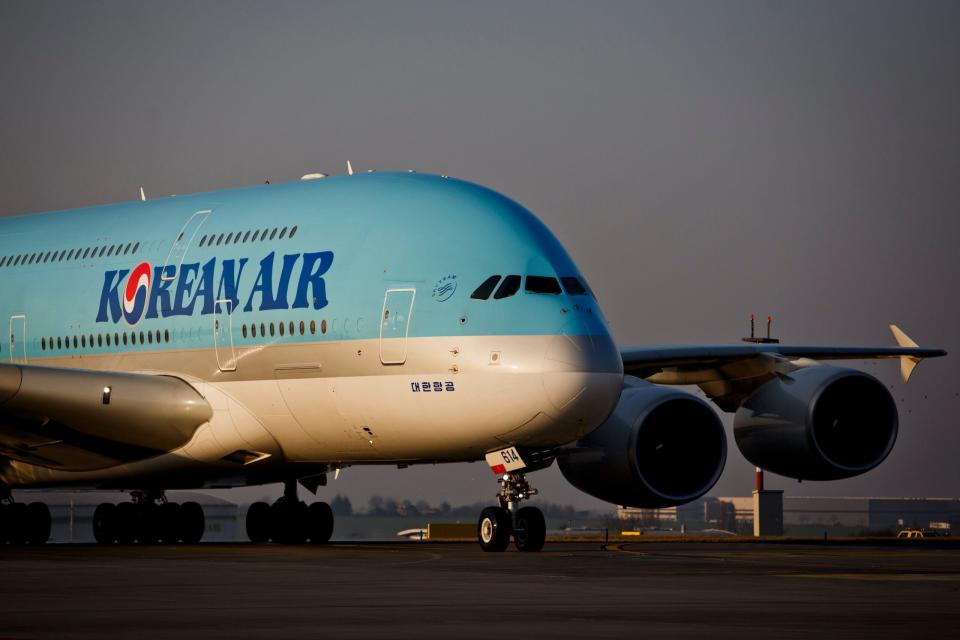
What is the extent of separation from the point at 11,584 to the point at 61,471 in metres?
12.2

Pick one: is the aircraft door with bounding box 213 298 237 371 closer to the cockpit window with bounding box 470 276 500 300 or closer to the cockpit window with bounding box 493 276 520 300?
the cockpit window with bounding box 470 276 500 300

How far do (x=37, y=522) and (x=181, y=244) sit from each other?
5.55m

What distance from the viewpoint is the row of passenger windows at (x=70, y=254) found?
2616 centimetres

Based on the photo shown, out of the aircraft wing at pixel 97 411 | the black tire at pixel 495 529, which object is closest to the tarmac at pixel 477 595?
the black tire at pixel 495 529

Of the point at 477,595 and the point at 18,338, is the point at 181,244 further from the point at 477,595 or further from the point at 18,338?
the point at 477,595

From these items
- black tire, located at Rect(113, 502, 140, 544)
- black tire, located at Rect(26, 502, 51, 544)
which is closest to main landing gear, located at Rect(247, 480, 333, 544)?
black tire, located at Rect(113, 502, 140, 544)

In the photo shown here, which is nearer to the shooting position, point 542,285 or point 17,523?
point 542,285

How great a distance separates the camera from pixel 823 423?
1033 inches

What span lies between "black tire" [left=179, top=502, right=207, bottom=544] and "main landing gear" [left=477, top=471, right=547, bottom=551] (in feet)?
26.3

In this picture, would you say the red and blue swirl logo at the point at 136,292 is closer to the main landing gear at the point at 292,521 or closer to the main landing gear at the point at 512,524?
the main landing gear at the point at 292,521

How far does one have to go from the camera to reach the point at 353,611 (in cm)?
1159

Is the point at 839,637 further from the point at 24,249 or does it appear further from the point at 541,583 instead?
the point at 24,249

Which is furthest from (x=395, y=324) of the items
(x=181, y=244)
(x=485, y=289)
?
(x=181, y=244)

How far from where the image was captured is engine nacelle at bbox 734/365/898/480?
2600 centimetres
